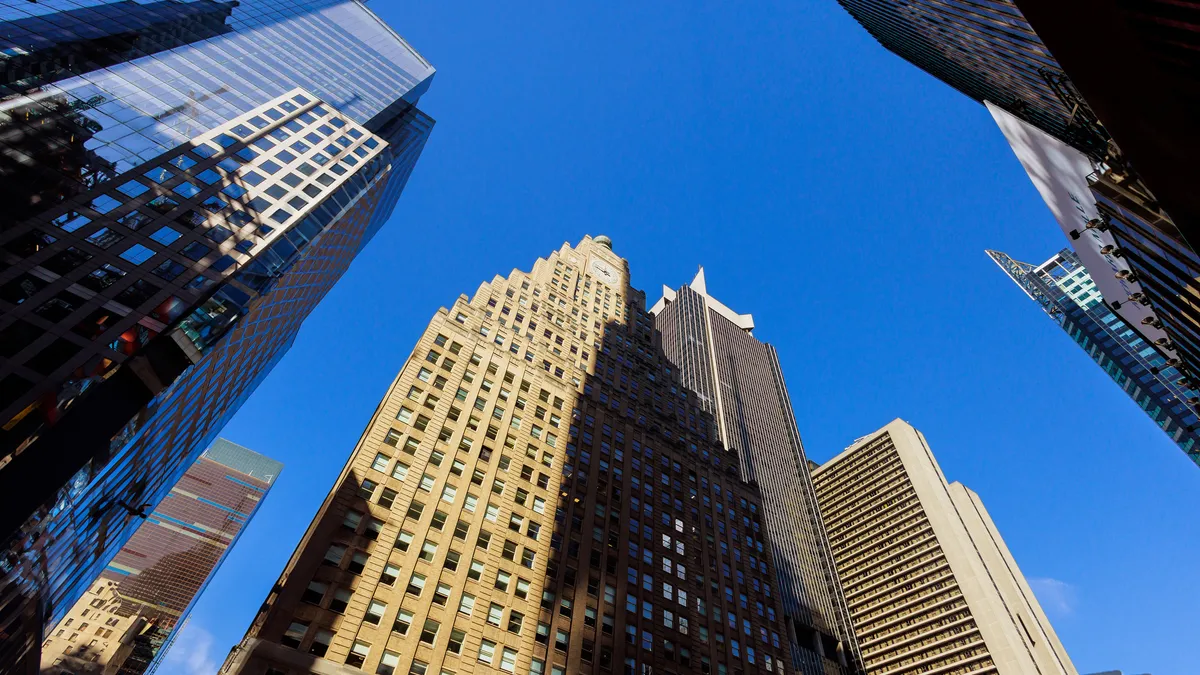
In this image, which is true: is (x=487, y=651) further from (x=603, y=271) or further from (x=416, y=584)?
(x=603, y=271)

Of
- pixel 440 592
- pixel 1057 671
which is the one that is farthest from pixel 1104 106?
pixel 1057 671

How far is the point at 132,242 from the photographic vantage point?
4797 cm

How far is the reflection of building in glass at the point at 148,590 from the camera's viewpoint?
469 feet

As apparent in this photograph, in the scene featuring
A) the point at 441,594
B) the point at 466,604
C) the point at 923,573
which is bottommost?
the point at 466,604

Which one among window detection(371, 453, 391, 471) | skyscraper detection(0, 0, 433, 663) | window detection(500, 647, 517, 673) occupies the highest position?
skyscraper detection(0, 0, 433, 663)

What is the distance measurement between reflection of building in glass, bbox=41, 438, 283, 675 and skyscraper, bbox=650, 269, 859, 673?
521ft

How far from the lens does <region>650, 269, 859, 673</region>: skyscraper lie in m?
102

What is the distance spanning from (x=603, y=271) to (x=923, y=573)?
91937mm

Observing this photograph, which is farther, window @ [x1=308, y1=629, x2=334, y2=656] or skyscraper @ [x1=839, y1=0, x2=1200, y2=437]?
window @ [x1=308, y1=629, x2=334, y2=656]

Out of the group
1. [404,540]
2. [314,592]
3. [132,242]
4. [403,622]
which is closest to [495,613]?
[403,622]

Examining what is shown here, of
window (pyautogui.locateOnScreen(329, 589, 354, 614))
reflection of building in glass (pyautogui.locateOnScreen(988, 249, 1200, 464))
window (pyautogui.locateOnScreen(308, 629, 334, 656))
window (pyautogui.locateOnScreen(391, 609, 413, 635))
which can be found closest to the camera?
window (pyautogui.locateOnScreen(308, 629, 334, 656))

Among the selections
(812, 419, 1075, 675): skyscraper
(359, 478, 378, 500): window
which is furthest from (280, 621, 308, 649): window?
(812, 419, 1075, 675): skyscraper

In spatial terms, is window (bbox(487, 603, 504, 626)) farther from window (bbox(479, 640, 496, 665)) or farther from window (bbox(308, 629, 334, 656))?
window (bbox(308, 629, 334, 656))

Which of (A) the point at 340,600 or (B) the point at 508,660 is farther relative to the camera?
(B) the point at 508,660
